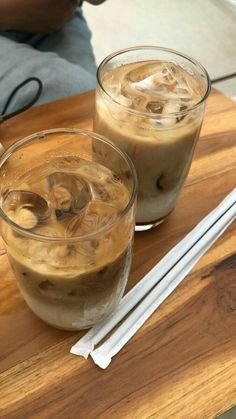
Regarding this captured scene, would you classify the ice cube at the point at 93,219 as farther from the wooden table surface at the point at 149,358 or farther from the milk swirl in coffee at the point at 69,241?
the wooden table surface at the point at 149,358

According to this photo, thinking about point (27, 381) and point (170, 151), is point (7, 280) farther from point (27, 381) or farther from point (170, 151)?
point (170, 151)

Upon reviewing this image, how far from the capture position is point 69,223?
43cm

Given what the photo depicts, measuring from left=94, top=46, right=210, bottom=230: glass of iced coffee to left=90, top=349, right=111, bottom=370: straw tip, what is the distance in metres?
0.16

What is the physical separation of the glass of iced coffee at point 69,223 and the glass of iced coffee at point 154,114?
0.04m

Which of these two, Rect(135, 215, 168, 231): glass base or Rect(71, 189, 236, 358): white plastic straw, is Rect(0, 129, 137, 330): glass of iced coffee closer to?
Rect(71, 189, 236, 358): white plastic straw

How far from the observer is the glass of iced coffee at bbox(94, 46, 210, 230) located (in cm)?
50

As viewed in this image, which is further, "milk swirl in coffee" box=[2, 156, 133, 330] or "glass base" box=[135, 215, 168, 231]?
"glass base" box=[135, 215, 168, 231]

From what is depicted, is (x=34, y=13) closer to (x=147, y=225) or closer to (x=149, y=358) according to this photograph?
(x=147, y=225)

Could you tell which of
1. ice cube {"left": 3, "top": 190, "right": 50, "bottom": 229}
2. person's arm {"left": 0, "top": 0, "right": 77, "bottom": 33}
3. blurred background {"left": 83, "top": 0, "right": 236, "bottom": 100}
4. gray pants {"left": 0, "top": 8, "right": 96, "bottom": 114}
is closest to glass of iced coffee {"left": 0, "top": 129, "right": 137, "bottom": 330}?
ice cube {"left": 3, "top": 190, "right": 50, "bottom": 229}

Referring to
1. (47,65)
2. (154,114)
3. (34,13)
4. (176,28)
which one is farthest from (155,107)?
(176,28)

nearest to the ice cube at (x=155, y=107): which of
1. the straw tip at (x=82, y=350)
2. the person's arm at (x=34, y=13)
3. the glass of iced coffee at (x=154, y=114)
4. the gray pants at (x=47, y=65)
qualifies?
the glass of iced coffee at (x=154, y=114)

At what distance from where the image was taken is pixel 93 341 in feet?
1.65

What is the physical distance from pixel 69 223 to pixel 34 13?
0.72 metres

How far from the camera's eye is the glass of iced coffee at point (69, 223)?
0.41m
